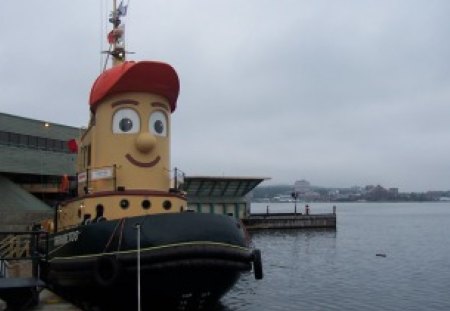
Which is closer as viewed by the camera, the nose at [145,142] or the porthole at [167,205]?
the porthole at [167,205]

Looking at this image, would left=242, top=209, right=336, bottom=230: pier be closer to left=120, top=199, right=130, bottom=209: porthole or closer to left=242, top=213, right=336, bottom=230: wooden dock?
left=242, top=213, right=336, bottom=230: wooden dock

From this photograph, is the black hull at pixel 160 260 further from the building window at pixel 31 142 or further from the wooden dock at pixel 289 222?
the wooden dock at pixel 289 222

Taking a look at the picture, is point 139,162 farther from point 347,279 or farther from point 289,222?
point 289,222

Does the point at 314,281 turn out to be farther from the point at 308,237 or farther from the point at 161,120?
the point at 308,237

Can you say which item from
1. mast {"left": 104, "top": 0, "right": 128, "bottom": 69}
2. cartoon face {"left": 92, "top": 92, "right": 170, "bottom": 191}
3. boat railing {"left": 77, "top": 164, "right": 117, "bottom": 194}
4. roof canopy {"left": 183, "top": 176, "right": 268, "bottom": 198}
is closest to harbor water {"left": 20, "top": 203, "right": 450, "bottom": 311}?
boat railing {"left": 77, "top": 164, "right": 117, "bottom": 194}

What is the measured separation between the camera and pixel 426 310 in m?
19.9

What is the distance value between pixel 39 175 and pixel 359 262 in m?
31.3

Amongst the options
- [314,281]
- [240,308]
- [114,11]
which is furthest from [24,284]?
[314,281]

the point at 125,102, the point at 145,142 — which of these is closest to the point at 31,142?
the point at 125,102

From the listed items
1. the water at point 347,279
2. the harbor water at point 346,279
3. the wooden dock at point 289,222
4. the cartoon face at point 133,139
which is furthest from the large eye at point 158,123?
the wooden dock at point 289,222

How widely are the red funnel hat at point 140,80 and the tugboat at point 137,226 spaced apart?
3cm

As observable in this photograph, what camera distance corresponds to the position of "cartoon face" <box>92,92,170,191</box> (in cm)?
1525

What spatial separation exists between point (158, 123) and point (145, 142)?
0.97 meters

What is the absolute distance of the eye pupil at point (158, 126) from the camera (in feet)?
51.3
